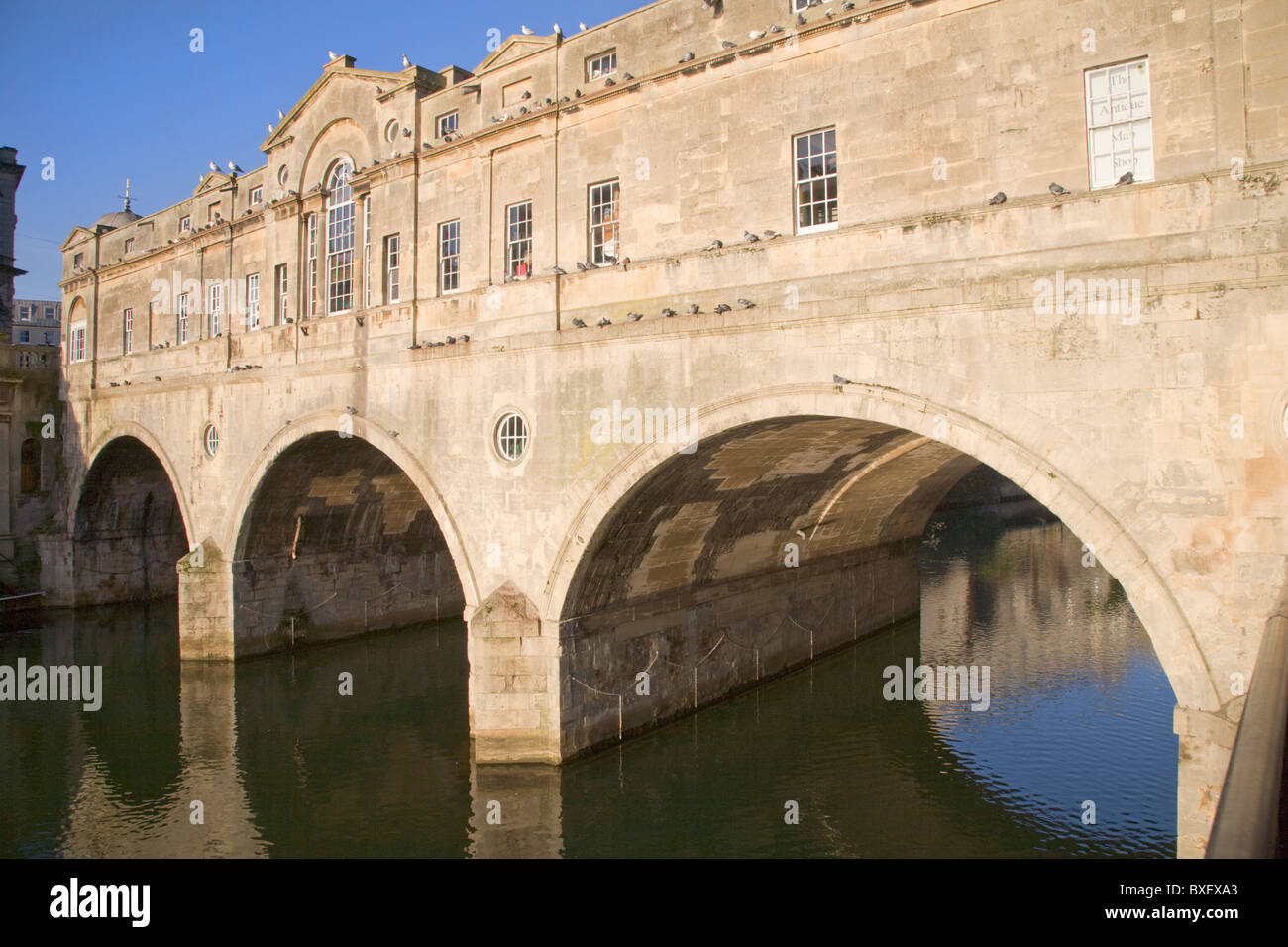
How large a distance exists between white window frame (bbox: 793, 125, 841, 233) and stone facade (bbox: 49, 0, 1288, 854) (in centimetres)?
7

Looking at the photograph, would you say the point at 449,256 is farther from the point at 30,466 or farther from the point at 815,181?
the point at 30,466

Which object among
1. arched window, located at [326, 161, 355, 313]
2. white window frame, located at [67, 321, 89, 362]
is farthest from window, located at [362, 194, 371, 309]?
white window frame, located at [67, 321, 89, 362]

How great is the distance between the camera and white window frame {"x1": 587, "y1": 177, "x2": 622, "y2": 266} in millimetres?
14000

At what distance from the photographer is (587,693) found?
14.4 meters

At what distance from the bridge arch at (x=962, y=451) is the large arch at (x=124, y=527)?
743 inches

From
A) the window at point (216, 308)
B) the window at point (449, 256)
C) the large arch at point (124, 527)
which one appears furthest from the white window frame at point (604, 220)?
the large arch at point (124, 527)

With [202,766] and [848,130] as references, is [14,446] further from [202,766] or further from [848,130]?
[848,130]

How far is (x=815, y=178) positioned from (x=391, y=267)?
9.48 metres

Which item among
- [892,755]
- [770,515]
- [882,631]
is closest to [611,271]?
[770,515]

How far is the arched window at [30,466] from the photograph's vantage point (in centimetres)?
2923

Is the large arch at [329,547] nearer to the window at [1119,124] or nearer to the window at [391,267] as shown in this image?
the window at [391,267]

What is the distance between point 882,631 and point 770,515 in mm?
7798

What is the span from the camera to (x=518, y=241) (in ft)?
51.0

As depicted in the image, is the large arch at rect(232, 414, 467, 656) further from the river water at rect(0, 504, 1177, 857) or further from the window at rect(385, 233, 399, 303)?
the window at rect(385, 233, 399, 303)
